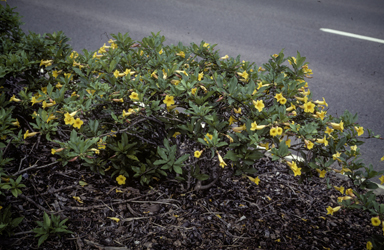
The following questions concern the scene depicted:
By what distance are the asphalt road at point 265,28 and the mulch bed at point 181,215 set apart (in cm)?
227

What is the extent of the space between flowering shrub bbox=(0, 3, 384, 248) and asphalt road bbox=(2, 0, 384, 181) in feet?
8.23

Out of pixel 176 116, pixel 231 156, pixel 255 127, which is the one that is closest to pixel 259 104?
pixel 255 127

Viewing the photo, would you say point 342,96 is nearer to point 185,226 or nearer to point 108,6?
point 185,226

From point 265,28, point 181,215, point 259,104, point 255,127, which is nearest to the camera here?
point 255,127

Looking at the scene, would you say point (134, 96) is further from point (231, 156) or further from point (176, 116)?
point (231, 156)

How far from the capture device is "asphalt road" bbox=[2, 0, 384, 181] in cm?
484

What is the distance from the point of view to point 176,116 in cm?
208

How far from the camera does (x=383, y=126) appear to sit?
13.1 ft

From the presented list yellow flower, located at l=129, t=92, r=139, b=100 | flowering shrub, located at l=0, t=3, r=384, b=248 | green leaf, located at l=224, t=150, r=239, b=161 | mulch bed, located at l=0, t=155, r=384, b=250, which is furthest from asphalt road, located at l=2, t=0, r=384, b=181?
yellow flower, located at l=129, t=92, r=139, b=100

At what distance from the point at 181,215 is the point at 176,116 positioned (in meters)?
0.80

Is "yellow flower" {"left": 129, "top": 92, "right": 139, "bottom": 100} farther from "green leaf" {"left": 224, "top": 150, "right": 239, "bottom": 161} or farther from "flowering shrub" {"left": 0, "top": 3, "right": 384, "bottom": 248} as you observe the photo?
"green leaf" {"left": 224, "top": 150, "right": 239, "bottom": 161}

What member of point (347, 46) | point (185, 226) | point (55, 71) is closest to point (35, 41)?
point (55, 71)

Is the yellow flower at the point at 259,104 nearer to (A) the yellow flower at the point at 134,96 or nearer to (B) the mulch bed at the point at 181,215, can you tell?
(A) the yellow flower at the point at 134,96

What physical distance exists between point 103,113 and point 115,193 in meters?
0.68
